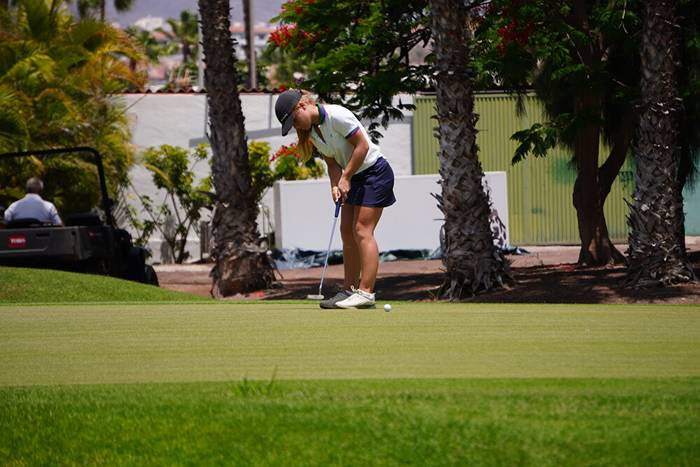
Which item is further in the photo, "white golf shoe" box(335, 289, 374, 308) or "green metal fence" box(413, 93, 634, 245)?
"green metal fence" box(413, 93, 634, 245)

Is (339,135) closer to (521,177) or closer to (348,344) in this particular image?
(348,344)

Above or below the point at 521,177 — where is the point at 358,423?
below

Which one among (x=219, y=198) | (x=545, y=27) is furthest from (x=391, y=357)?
(x=219, y=198)

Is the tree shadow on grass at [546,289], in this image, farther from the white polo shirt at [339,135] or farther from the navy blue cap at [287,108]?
the navy blue cap at [287,108]

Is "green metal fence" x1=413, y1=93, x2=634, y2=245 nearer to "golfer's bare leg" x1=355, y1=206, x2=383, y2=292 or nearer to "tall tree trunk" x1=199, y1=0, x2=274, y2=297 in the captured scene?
"tall tree trunk" x1=199, y1=0, x2=274, y2=297

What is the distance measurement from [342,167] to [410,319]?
5.67ft

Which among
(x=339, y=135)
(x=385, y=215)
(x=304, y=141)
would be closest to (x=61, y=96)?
(x=385, y=215)

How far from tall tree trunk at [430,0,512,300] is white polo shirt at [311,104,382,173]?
7365 millimetres

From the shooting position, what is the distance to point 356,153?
9461 millimetres

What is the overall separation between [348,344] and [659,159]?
954 cm

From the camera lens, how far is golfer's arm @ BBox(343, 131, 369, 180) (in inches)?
372

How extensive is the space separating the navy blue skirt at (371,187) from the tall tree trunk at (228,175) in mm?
10583

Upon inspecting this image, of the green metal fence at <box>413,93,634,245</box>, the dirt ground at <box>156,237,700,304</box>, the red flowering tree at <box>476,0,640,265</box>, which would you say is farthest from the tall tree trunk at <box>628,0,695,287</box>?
the green metal fence at <box>413,93,634,245</box>

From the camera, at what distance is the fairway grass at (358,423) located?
16.8 feet
